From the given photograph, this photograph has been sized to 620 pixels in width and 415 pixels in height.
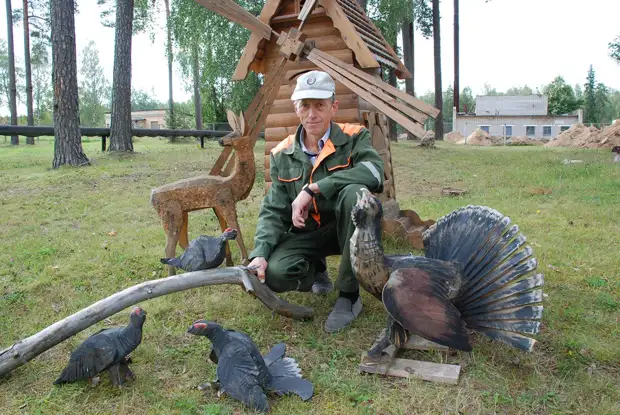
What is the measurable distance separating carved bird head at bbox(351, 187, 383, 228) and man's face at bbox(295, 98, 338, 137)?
83 centimetres

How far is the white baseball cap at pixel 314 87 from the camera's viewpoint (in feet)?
10.6

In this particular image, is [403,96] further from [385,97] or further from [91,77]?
[91,77]

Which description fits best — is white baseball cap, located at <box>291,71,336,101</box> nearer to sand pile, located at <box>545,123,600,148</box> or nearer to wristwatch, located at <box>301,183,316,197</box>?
wristwatch, located at <box>301,183,316,197</box>

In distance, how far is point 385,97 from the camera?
447 centimetres

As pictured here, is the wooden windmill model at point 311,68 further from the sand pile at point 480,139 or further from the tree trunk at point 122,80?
the sand pile at point 480,139

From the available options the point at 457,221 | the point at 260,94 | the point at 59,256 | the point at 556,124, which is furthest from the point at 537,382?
the point at 556,124

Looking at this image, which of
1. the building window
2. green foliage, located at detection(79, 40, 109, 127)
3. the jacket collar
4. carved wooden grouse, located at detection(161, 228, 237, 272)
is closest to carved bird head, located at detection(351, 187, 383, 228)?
the jacket collar

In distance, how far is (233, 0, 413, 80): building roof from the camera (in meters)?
5.43

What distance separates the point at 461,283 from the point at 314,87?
1.59m

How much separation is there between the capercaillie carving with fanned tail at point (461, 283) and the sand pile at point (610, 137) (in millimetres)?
18355

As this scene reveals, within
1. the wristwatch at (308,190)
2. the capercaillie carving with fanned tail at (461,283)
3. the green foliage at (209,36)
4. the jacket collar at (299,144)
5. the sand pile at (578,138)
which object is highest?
the green foliage at (209,36)

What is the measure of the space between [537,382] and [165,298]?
2831 mm

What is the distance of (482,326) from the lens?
9.32 feet

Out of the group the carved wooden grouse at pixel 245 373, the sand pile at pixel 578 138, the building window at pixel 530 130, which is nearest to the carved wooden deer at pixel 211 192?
the carved wooden grouse at pixel 245 373
